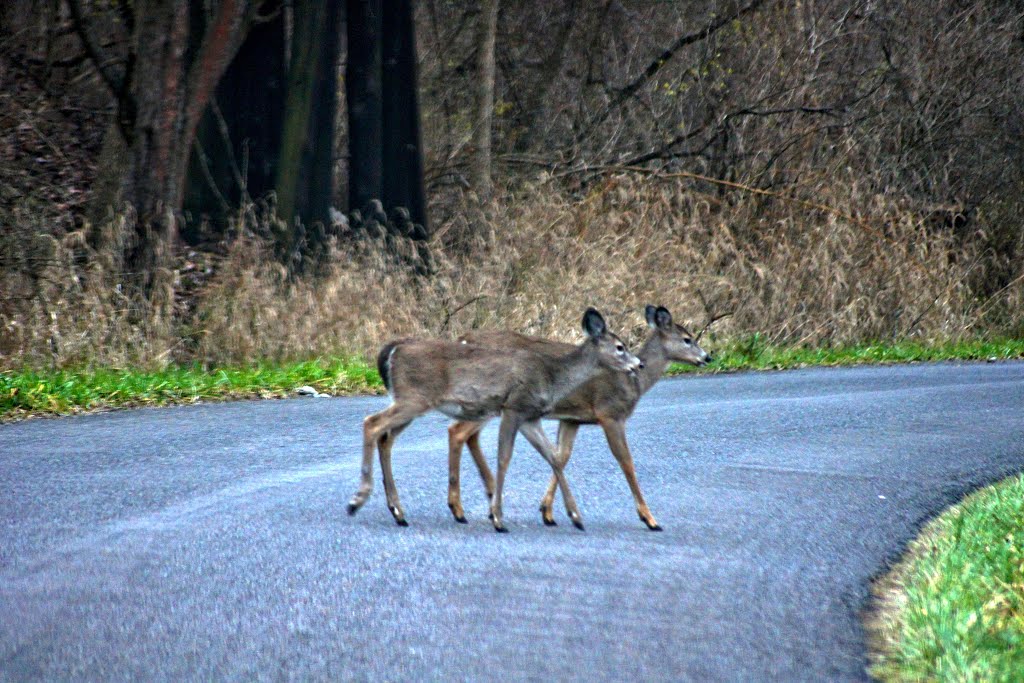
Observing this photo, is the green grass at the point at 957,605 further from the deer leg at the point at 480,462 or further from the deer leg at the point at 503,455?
the deer leg at the point at 480,462

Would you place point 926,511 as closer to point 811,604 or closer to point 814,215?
point 811,604

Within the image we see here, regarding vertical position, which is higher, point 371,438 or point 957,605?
point 371,438

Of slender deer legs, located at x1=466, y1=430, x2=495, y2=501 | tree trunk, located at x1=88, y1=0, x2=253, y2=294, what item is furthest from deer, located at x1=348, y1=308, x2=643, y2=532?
tree trunk, located at x1=88, y1=0, x2=253, y2=294

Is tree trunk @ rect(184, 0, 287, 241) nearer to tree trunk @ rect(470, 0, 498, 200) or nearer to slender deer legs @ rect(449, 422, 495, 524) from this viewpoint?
tree trunk @ rect(470, 0, 498, 200)

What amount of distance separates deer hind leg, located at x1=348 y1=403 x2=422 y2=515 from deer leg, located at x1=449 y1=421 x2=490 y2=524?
0.31m

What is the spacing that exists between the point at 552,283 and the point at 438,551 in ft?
42.7

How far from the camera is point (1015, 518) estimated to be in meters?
8.27

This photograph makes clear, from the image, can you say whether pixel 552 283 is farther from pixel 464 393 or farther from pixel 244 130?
pixel 464 393

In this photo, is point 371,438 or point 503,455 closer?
point 503,455

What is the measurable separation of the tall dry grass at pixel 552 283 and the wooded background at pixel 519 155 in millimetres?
57

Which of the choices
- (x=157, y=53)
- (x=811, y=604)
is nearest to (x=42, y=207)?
(x=157, y=53)

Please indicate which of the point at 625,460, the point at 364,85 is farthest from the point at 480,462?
the point at 364,85

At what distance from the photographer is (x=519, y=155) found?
88.3 ft

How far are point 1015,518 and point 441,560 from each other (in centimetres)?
331
